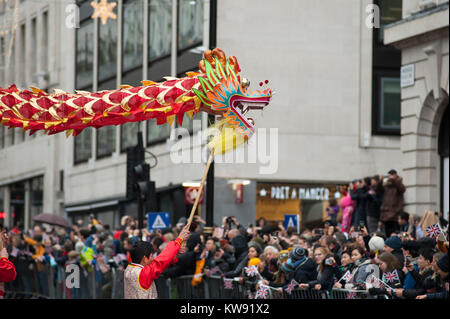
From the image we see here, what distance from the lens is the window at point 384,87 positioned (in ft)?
121

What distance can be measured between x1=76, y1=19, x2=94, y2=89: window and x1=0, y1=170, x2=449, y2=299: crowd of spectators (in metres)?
16.9

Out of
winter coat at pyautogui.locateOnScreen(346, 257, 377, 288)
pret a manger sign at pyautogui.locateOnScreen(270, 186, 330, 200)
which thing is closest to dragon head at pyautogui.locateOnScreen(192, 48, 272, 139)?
winter coat at pyautogui.locateOnScreen(346, 257, 377, 288)

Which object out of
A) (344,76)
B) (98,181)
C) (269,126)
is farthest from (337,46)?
(98,181)

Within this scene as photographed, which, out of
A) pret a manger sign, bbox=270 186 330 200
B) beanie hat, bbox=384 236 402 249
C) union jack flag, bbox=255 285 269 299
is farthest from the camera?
pret a manger sign, bbox=270 186 330 200

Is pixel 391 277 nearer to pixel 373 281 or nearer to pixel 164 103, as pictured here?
pixel 373 281

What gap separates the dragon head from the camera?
9.38m

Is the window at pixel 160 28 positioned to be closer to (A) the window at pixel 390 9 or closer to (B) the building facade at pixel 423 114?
(A) the window at pixel 390 9

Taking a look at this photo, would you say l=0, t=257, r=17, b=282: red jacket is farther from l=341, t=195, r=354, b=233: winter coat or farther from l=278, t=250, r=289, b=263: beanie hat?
l=341, t=195, r=354, b=233: winter coat

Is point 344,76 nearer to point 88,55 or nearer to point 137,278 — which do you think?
point 88,55

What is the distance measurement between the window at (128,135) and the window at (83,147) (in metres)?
3.99

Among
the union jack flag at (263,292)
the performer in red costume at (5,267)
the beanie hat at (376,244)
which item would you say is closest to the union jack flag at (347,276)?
the beanie hat at (376,244)

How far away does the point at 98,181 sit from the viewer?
1780 inches

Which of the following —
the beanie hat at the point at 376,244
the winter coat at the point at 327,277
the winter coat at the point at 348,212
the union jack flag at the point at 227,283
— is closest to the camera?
the winter coat at the point at 327,277
